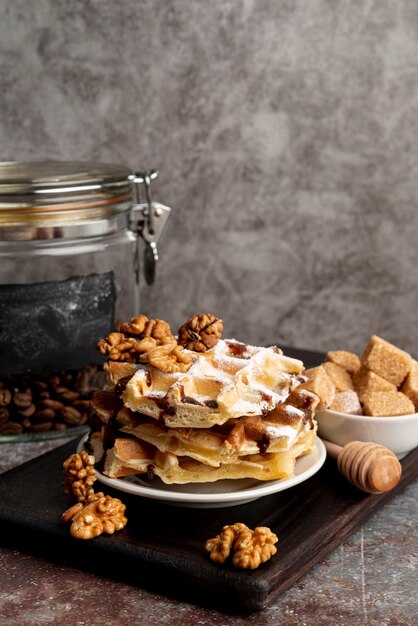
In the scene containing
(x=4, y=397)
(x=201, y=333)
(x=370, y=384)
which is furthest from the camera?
(x=4, y=397)

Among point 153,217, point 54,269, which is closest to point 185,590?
point 54,269

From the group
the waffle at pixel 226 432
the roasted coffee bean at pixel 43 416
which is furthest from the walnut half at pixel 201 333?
the roasted coffee bean at pixel 43 416

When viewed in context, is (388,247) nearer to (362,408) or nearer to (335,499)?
(362,408)

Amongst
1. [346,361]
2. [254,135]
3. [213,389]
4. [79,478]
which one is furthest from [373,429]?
[254,135]

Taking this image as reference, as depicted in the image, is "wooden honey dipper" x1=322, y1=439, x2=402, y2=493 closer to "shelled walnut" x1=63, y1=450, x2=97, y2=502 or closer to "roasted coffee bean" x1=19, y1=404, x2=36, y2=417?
"shelled walnut" x1=63, y1=450, x2=97, y2=502

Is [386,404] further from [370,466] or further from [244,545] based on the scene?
Answer: [244,545]

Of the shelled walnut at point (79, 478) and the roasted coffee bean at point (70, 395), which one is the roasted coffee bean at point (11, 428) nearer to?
the roasted coffee bean at point (70, 395)
